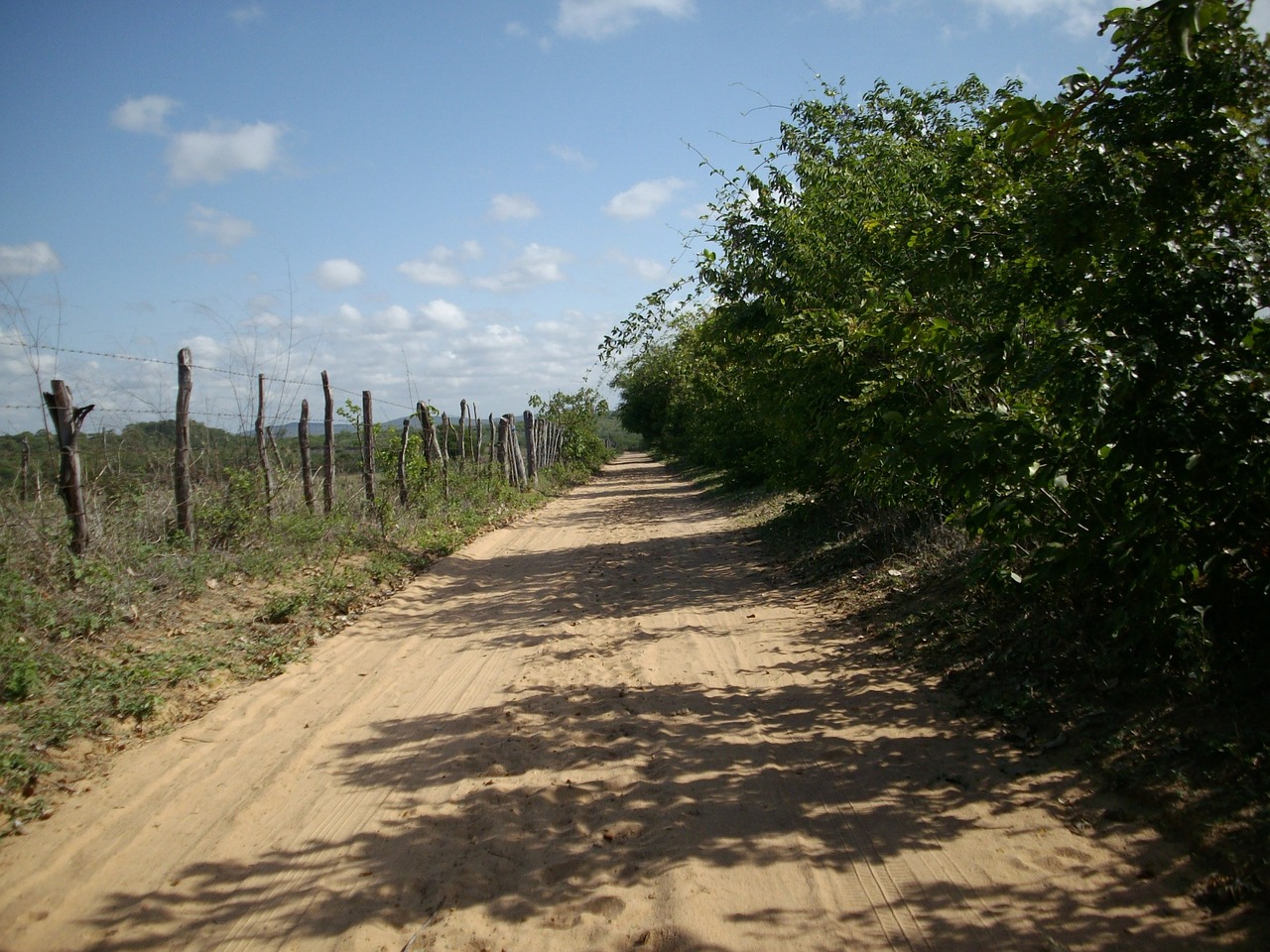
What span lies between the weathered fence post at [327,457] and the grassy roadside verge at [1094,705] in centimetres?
706

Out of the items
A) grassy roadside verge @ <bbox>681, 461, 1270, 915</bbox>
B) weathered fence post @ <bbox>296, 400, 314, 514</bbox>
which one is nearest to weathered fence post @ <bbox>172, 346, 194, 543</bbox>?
weathered fence post @ <bbox>296, 400, 314, 514</bbox>

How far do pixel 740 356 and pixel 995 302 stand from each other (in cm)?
731

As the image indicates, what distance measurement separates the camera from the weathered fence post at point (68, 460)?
688 centimetres

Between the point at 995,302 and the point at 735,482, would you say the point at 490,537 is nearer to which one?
the point at 735,482

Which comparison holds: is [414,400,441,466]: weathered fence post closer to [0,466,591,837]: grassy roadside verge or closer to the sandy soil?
[0,466,591,837]: grassy roadside verge

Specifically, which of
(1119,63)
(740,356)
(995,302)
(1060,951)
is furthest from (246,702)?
(740,356)

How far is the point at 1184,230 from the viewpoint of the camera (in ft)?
12.7

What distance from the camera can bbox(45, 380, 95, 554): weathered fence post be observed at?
22.6 ft

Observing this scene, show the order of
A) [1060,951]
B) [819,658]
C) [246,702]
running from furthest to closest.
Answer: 1. [819,658]
2. [246,702]
3. [1060,951]

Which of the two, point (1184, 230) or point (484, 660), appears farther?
point (484, 660)

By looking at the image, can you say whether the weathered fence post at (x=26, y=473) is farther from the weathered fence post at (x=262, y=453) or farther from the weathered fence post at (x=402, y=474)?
the weathered fence post at (x=402, y=474)

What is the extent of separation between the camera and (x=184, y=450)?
8500mm

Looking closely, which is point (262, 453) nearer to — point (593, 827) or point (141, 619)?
point (141, 619)

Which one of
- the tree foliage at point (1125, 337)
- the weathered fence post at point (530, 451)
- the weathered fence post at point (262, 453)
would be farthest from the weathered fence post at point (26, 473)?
the weathered fence post at point (530, 451)
